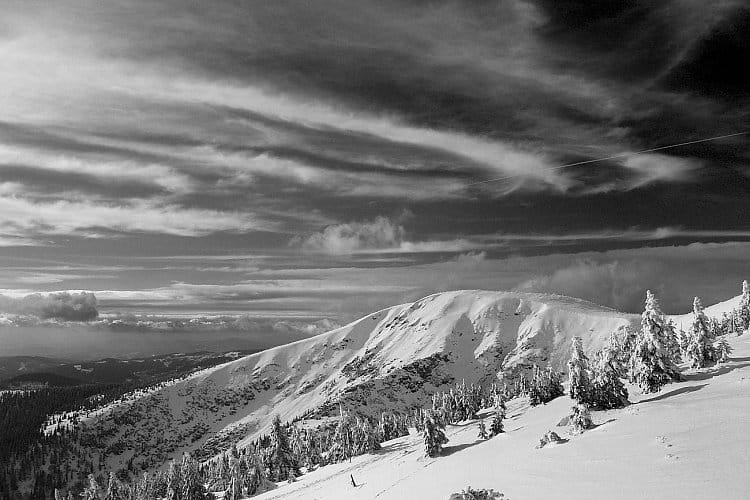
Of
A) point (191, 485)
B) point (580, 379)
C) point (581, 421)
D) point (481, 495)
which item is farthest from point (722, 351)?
point (191, 485)

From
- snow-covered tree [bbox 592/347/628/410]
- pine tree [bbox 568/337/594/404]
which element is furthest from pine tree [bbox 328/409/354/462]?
snow-covered tree [bbox 592/347/628/410]

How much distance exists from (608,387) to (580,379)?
3.37 metres

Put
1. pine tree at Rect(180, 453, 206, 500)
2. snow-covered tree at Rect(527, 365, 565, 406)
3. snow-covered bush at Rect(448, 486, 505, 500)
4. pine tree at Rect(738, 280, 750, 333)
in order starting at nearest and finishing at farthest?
snow-covered bush at Rect(448, 486, 505, 500)
pine tree at Rect(738, 280, 750, 333)
snow-covered tree at Rect(527, 365, 565, 406)
pine tree at Rect(180, 453, 206, 500)

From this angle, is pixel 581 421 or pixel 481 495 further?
pixel 581 421

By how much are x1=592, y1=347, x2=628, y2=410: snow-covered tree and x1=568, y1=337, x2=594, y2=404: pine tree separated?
73cm

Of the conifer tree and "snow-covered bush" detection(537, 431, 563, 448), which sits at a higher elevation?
"snow-covered bush" detection(537, 431, 563, 448)

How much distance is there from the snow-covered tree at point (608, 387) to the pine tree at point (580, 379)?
0.73 meters

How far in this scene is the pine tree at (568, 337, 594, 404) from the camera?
44469mm

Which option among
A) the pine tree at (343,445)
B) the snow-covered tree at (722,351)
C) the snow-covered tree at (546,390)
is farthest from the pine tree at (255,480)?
the snow-covered tree at (722,351)

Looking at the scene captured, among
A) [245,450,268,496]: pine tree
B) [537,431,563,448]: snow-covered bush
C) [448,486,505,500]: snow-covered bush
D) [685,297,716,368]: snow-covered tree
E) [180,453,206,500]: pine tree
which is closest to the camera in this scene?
[448,486,505,500]: snow-covered bush

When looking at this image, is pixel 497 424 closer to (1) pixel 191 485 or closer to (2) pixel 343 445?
(2) pixel 343 445

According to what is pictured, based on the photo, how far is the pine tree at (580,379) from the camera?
44469 millimetres

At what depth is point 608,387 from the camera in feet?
142

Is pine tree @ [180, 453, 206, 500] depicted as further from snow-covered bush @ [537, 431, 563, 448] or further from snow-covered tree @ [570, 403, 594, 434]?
snow-covered tree @ [570, 403, 594, 434]
